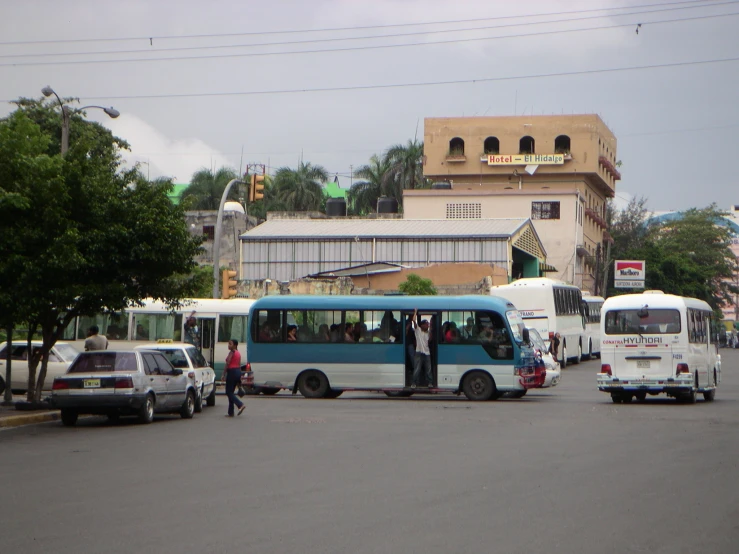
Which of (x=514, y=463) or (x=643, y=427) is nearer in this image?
(x=514, y=463)

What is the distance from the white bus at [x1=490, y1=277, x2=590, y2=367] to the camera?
45500mm

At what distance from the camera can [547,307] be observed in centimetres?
4553

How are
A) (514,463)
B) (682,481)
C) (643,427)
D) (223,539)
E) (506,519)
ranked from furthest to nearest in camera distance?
1. (643,427)
2. (514,463)
3. (682,481)
4. (506,519)
5. (223,539)

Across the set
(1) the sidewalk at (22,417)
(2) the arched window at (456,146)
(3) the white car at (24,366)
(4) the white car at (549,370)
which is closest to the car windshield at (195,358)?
(1) the sidewalk at (22,417)

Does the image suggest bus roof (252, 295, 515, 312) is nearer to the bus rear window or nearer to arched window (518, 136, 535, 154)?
the bus rear window

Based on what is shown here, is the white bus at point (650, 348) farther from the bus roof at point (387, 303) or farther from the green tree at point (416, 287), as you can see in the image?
the green tree at point (416, 287)

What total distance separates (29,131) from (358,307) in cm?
1022

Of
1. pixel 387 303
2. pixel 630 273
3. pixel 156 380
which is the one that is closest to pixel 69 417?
pixel 156 380

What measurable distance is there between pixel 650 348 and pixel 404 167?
70677 mm

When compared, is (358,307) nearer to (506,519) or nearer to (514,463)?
(514,463)

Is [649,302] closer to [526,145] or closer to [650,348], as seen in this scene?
[650,348]

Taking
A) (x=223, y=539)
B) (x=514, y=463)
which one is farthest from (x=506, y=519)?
(x=514, y=463)

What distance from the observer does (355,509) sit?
999 cm

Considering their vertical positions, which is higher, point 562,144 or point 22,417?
point 562,144
